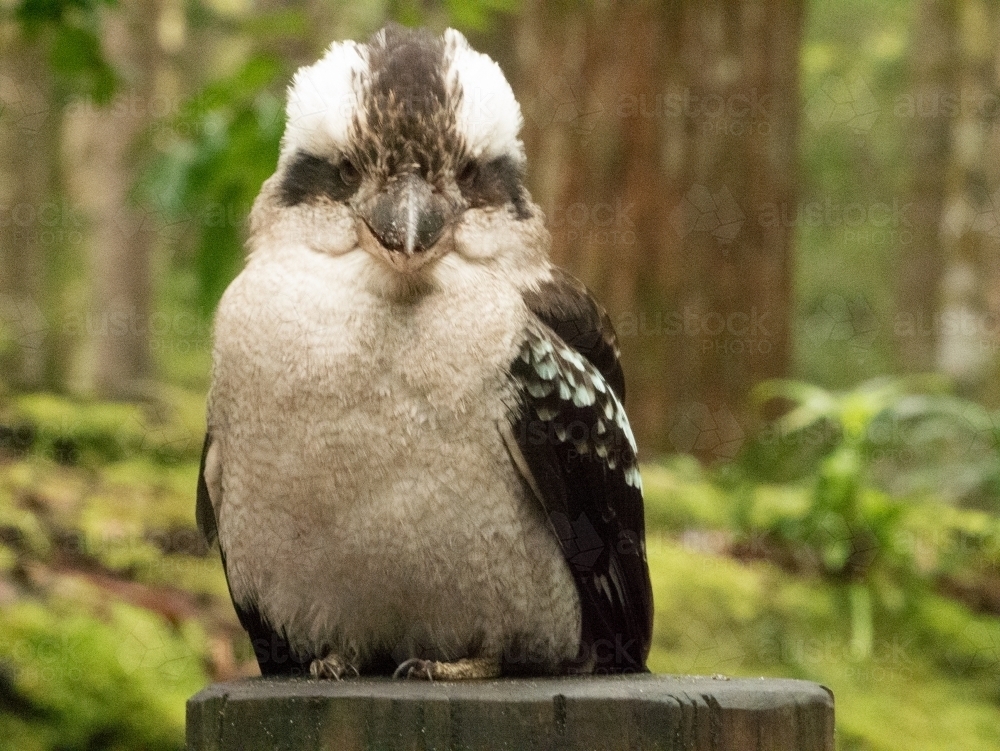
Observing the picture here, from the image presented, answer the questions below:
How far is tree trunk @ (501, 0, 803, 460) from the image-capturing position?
806 centimetres

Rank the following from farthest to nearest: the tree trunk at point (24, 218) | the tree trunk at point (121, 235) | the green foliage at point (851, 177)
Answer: the green foliage at point (851, 177) → the tree trunk at point (121, 235) → the tree trunk at point (24, 218)

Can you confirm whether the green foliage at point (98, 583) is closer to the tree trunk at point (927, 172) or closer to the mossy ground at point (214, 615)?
the mossy ground at point (214, 615)

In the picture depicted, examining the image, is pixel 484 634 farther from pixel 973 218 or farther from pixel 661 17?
pixel 973 218

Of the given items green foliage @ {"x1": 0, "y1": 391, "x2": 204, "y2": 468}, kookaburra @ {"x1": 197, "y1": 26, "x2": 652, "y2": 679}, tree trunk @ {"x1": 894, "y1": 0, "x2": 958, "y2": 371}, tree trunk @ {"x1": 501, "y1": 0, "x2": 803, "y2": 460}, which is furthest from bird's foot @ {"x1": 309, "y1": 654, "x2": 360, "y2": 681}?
tree trunk @ {"x1": 894, "y1": 0, "x2": 958, "y2": 371}

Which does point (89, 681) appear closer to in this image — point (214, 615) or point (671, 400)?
point (214, 615)

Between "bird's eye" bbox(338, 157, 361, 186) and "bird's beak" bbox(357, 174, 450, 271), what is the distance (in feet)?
0.35

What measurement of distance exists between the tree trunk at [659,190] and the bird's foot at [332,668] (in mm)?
4600

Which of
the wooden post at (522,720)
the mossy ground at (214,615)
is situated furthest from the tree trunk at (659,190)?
the wooden post at (522,720)

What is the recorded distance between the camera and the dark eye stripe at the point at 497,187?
3658 millimetres

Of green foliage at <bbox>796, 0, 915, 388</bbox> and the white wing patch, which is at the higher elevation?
green foliage at <bbox>796, 0, 915, 388</bbox>

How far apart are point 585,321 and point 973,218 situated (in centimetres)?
928

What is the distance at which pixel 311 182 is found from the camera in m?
3.71

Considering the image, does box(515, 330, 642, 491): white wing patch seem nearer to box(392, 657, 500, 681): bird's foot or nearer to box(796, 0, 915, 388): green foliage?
box(392, 657, 500, 681): bird's foot

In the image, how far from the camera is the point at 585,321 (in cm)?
396
